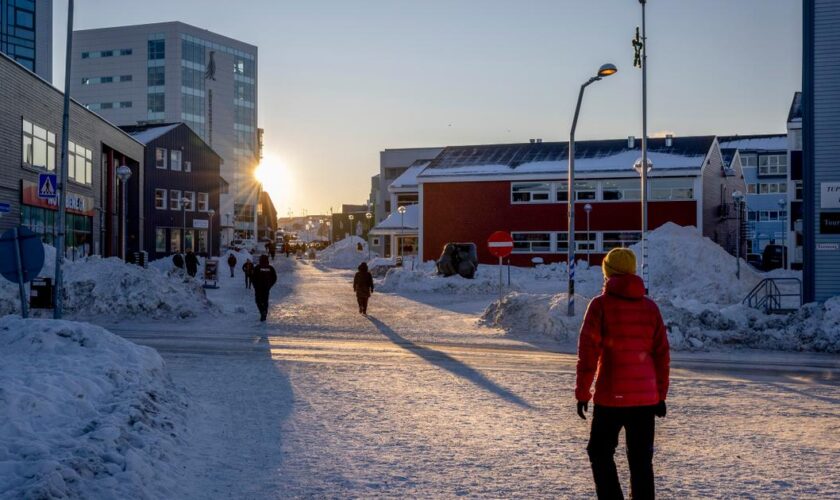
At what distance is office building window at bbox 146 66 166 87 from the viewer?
3937 inches

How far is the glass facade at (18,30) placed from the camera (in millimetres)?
62250

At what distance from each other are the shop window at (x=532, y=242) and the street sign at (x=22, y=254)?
3694 centimetres

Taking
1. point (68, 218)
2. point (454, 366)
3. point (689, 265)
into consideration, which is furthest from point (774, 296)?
point (68, 218)

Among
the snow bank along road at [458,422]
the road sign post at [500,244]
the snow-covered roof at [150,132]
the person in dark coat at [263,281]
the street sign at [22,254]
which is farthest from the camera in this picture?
the snow-covered roof at [150,132]

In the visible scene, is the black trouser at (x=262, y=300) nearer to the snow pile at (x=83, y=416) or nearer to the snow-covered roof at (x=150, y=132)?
the snow pile at (x=83, y=416)

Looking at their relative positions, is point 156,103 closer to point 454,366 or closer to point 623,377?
point 454,366

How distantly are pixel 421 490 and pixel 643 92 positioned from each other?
19.8 meters

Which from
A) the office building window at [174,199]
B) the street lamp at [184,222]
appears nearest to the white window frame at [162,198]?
the office building window at [174,199]

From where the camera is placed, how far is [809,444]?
800 centimetres

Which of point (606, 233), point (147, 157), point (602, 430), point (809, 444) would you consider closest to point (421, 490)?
point (602, 430)

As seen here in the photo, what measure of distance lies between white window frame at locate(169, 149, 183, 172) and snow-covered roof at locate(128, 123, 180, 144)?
68.4 inches

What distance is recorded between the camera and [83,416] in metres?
7.07

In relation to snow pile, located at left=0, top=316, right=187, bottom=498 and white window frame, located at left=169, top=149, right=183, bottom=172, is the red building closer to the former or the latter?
white window frame, located at left=169, top=149, right=183, bottom=172

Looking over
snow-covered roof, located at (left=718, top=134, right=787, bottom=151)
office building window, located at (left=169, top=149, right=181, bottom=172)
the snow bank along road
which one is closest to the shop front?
the snow bank along road
